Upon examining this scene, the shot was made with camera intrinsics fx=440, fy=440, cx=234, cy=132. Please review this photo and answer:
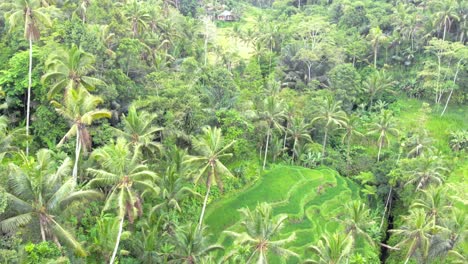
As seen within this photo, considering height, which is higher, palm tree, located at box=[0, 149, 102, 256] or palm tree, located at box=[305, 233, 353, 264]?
palm tree, located at box=[0, 149, 102, 256]

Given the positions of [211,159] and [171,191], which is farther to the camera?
[171,191]

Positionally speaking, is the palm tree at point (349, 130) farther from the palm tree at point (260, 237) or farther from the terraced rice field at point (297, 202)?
the palm tree at point (260, 237)

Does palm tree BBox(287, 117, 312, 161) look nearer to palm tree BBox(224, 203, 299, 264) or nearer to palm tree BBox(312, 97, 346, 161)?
palm tree BBox(312, 97, 346, 161)

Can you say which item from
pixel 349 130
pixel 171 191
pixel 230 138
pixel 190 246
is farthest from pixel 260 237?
pixel 349 130

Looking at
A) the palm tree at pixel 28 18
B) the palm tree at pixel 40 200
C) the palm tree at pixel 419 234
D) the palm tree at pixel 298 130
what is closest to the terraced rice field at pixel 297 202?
the palm tree at pixel 298 130

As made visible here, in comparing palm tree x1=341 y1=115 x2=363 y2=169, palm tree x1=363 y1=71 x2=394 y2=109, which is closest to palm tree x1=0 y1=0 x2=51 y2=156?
palm tree x1=341 y1=115 x2=363 y2=169

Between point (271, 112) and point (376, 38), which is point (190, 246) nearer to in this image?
point (271, 112)

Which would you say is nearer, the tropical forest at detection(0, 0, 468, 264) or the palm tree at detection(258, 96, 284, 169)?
the tropical forest at detection(0, 0, 468, 264)
